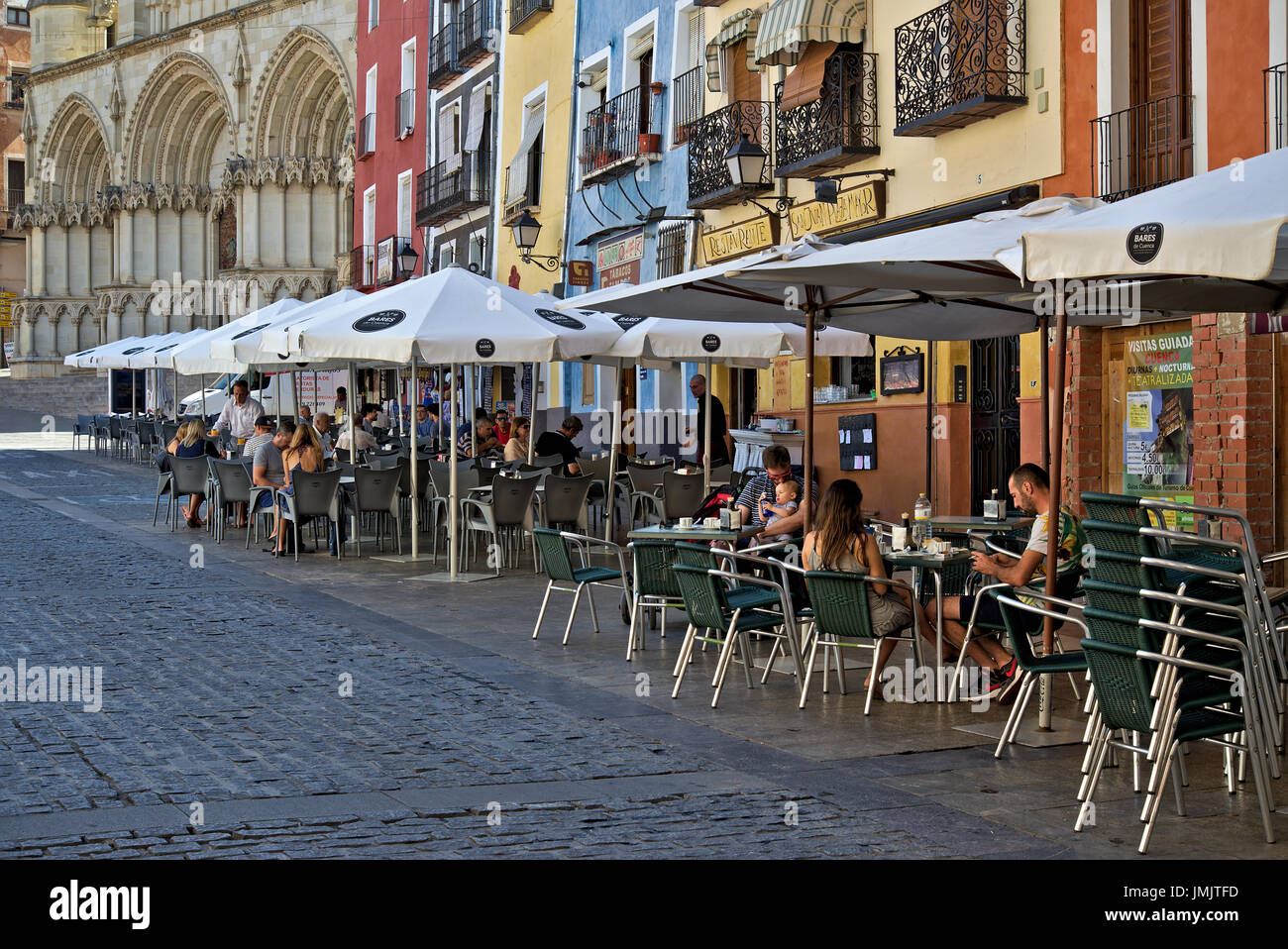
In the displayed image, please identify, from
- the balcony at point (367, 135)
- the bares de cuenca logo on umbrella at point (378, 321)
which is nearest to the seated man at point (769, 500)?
the bares de cuenca logo on umbrella at point (378, 321)

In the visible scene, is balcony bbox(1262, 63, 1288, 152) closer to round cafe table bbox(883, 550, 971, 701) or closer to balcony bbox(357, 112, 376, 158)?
round cafe table bbox(883, 550, 971, 701)

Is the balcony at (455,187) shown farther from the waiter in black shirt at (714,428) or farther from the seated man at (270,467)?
the seated man at (270,467)

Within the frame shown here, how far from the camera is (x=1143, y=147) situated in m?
13.2

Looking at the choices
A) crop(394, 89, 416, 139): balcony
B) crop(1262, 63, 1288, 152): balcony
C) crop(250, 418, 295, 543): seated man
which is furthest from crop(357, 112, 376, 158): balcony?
crop(1262, 63, 1288, 152): balcony

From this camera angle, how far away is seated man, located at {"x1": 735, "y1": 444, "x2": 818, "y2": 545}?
9.93m

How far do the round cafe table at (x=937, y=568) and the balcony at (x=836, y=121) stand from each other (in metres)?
9.40

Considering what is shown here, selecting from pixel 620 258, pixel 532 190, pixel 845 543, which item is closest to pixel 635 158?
pixel 620 258

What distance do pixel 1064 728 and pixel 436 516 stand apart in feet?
28.9

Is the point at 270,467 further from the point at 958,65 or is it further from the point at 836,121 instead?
the point at 958,65

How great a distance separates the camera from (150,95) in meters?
60.2

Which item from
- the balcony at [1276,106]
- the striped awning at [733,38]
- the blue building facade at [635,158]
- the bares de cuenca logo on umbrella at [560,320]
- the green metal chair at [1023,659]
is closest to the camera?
the green metal chair at [1023,659]

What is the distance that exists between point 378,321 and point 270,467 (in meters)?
3.50

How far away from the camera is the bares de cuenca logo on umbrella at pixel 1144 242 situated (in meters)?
5.83

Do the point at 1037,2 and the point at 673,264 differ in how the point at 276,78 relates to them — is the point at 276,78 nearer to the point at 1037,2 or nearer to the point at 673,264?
the point at 673,264
